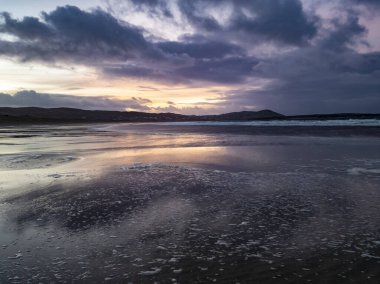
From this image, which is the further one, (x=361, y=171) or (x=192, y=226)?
(x=361, y=171)

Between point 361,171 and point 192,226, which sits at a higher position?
point 361,171

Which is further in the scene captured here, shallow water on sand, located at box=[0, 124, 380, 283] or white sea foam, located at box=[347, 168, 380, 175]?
white sea foam, located at box=[347, 168, 380, 175]

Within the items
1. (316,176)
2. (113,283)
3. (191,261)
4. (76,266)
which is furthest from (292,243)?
(316,176)

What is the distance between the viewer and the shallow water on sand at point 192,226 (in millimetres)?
4598

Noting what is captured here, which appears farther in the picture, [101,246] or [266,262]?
[101,246]

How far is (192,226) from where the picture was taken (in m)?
6.32

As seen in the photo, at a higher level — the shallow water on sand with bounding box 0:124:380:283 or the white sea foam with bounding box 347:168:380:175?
the white sea foam with bounding box 347:168:380:175

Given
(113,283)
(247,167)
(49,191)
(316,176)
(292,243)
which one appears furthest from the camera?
(247,167)

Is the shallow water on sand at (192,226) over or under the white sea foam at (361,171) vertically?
under

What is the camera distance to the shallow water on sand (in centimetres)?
460

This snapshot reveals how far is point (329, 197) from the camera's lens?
820 centimetres

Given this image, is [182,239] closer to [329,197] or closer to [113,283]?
[113,283]

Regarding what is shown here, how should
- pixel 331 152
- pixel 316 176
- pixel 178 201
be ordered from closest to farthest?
pixel 178 201 < pixel 316 176 < pixel 331 152

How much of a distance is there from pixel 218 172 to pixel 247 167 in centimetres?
138
